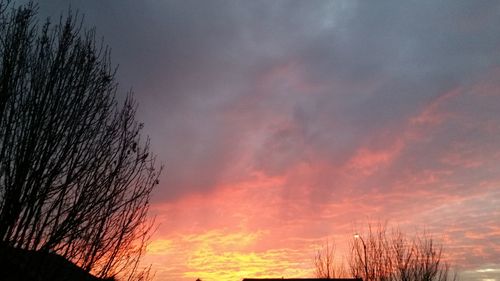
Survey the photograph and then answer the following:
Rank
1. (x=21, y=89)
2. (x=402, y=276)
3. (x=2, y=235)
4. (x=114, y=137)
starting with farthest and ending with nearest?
(x=402, y=276)
(x=114, y=137)
(x=21, y=89)
(x=2, y=235)

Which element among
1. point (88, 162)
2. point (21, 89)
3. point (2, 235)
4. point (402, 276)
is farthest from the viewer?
point (402, 276)

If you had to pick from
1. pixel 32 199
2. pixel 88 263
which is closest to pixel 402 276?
pixel 88 263

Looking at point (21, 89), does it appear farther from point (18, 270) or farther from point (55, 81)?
point (18, 270)

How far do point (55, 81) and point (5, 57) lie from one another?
940 mm

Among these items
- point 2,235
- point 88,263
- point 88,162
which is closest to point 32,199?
point 2,235

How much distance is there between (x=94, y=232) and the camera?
334 inches

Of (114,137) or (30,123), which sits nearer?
(30,123)

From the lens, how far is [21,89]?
7684 millimetres

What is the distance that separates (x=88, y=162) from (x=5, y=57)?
2.40 m

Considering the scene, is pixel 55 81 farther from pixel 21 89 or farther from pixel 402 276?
pixel 402 276

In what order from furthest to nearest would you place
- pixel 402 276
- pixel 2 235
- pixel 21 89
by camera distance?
pixel 402 276 → pixel 21 89 → pixel 2 235

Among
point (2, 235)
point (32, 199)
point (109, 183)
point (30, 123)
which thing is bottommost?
point (2, 235)

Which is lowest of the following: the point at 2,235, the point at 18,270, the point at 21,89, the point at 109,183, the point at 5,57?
the point at 18,270

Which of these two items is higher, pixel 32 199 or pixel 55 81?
pixel 55 81
